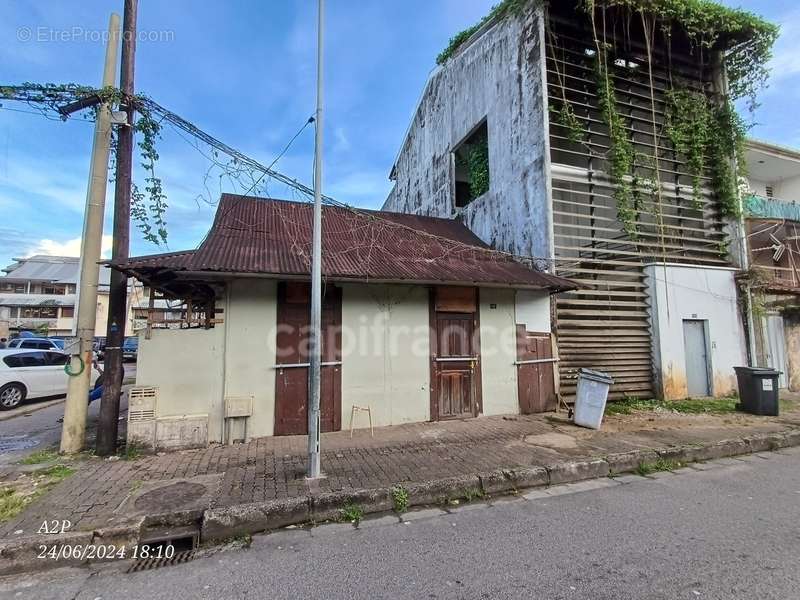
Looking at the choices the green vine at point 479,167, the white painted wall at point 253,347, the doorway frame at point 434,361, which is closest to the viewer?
the white painted wall at point 253,347

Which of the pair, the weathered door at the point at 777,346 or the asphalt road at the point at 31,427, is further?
the weathered door at the point at 777,346

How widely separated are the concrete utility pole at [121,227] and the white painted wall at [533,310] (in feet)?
23.6

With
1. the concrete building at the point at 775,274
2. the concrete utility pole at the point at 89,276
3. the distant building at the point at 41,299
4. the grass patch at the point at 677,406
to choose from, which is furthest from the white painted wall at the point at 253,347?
the distant building at the point at 41,299

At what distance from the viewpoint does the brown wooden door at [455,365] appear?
25.8 feet

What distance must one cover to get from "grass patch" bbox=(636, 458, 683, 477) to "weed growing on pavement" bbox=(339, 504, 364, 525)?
3877 mm

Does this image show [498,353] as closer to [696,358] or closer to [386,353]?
[386,353]

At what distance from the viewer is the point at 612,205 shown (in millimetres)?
10508

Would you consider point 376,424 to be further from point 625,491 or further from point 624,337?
point 624,337

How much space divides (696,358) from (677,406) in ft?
6.59

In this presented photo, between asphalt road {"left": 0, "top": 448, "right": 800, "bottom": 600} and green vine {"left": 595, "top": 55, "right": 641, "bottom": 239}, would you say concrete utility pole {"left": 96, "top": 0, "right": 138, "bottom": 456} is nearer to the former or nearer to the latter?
asphalt road {"left": 0, "top": 448, "right": 800, "bottom": 600}

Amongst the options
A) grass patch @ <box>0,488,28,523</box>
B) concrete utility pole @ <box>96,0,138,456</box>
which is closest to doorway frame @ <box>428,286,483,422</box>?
concrete utility pole @ <box>96,0,138,456</box>

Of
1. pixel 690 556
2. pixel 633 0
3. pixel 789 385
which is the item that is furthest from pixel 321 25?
pixel 789 385

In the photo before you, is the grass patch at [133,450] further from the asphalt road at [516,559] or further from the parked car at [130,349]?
the parked car at [130,349]

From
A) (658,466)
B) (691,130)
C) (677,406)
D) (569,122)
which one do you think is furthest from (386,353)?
(691,130)
